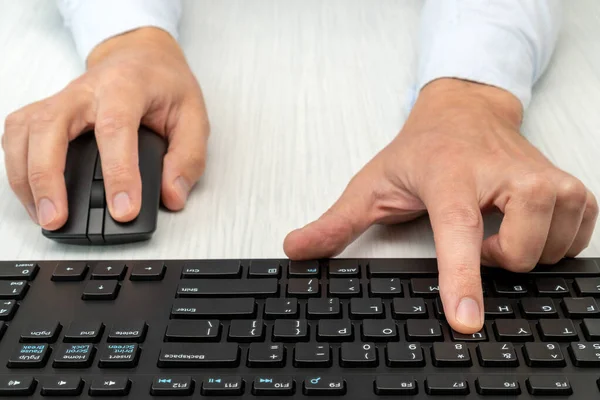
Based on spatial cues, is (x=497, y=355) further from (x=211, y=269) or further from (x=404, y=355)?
(x=211, y=269)

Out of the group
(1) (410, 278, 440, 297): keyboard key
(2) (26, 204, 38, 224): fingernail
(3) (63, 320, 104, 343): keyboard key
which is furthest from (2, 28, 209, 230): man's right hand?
(1) (410, 278, 440, 297): keyboard key

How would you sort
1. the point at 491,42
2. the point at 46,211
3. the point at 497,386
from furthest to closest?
the point at 491,42
the point at 46,211
the point at 497,386

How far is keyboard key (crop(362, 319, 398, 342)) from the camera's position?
0.35 meters

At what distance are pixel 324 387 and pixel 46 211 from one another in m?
0.25

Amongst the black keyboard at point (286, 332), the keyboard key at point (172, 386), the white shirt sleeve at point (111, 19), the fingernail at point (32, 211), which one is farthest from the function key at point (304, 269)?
the white shirt sleeve at point (111, 19)

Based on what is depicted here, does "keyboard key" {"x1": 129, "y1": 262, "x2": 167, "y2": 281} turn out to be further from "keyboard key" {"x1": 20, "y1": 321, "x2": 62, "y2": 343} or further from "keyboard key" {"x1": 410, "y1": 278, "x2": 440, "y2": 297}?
"keyboard key" {"x1": 410, "y1": 278, "x2": 440, "y2": 297}

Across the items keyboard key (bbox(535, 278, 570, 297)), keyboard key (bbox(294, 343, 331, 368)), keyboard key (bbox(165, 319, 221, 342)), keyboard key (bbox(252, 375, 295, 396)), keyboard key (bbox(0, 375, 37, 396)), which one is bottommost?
keyboard key (bbox(535, 278, 570, 297))

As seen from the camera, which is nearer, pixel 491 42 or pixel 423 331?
pixel 423 331

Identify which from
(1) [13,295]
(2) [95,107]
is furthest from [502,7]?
(1) [13,295]

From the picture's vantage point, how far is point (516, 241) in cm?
40

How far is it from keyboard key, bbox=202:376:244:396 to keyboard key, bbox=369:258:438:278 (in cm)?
12

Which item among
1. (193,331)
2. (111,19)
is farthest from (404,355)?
(111,19)

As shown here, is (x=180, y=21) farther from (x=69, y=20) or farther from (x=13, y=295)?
(x=13, y=295)

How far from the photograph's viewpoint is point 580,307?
37cm
